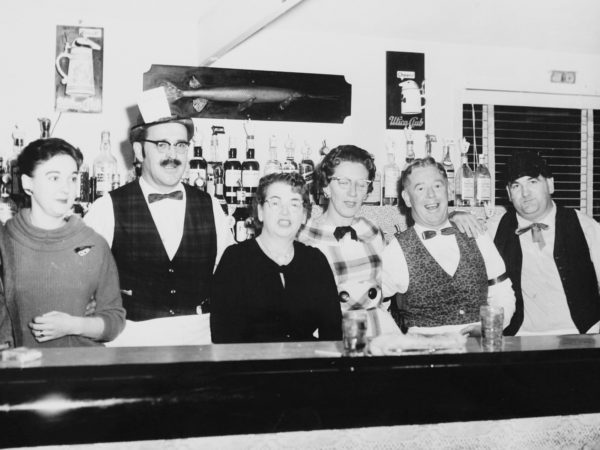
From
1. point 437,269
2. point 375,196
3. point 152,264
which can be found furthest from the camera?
point 375,196

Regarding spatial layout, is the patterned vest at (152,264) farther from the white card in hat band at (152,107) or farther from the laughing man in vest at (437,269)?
the laughing man in vest at (437,269)

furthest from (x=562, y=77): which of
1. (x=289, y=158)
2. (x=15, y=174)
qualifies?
(x=15, y=174)

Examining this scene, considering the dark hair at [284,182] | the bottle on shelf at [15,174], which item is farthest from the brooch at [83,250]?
the bottle on shelf at [15,174]

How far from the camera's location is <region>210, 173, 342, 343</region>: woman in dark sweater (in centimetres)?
211

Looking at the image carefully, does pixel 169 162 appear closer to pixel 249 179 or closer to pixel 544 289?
pixel 249 179

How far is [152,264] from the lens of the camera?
246 centimetres

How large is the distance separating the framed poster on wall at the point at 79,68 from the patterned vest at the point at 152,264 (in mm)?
1694

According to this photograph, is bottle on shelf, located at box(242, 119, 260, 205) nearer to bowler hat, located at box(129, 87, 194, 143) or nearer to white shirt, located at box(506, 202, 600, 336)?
bowler hat, located at box(129, 87, 194, 143)

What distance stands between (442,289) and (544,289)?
60 centimetres

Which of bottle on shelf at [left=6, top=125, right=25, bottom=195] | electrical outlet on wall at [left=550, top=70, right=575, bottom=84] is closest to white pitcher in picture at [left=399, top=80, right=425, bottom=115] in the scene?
electrical outlet on wall at [left=550, top=70, right=575, bottom=84]

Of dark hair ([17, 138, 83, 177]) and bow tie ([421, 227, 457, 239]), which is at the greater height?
dark hair ([17, 138, 83, 177])

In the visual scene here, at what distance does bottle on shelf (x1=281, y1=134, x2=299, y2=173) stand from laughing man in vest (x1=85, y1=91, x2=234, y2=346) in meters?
1.25

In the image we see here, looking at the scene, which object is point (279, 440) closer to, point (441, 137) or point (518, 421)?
point (518, 421)

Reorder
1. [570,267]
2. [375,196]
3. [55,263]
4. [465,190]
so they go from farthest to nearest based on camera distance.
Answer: [375,196] < [465,190] < [570,267] < [55,263]
